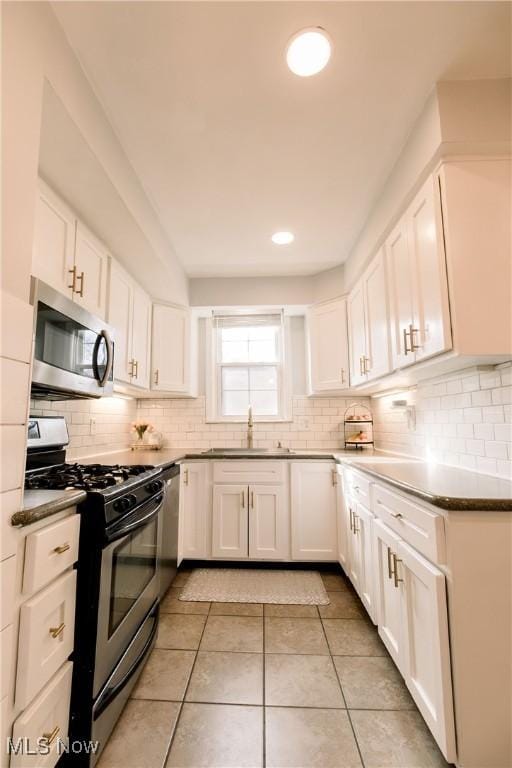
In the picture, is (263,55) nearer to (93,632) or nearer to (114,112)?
(114,112)

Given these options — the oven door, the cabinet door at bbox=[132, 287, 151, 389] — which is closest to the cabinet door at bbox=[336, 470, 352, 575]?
the oven door

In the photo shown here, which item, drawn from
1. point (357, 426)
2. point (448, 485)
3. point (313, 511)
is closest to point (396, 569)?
point (448, 485)

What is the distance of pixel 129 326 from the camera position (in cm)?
257

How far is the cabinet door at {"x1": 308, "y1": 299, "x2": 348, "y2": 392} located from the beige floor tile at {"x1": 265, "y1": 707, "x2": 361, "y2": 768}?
2.16 metres

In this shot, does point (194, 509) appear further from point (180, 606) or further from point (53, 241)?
point (53, 241)

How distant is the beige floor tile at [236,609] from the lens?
2123 millimetres

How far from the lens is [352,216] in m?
2.37

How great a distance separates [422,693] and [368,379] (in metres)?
1.72

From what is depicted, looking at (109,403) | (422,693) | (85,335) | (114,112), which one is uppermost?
(114,112)

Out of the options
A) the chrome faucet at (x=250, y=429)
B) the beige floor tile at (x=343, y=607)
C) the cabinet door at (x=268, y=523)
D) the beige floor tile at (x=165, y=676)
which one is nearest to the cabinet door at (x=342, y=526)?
the beige floor tile at (x=343, y=607)

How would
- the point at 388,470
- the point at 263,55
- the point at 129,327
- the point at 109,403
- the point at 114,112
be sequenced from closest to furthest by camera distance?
the point at 263,55 < the point at 114,112 < the point at 388,470 < the point at 129,327 < the point at 109,403

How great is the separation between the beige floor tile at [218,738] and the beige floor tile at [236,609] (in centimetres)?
71

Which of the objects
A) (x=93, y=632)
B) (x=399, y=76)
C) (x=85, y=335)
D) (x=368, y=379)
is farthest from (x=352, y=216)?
(x=93, y=632)

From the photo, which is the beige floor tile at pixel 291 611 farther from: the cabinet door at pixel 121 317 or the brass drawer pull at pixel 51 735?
the cabinet door at pixel 121 317
